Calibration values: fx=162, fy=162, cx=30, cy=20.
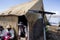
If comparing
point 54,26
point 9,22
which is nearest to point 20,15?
point 9,22

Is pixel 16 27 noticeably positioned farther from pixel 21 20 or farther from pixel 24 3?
pixel 24 3

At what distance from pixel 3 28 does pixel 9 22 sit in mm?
500

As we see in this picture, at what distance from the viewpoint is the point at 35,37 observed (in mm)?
8609

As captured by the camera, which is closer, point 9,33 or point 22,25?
point 9,33

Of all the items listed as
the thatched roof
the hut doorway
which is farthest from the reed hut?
the hut doorway

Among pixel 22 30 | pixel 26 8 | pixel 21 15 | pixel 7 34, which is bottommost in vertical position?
pixel 7 34

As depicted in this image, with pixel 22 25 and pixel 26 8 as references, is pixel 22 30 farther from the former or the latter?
pixel 26 8

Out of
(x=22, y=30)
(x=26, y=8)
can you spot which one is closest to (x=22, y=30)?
(x=22, y=30)

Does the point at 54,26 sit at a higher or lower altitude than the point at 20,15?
lower

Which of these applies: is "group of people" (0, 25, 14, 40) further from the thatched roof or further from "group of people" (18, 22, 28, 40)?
the thatched roof

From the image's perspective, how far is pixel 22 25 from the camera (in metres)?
8.25

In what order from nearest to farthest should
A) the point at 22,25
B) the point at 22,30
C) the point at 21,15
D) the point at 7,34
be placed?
the point at 21,15, the point at 7,34, the point at 22,25, the point at 22,30

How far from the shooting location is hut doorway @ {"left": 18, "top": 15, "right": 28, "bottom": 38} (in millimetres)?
8195

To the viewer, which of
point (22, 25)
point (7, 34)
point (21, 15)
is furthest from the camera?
point (22, 25)
